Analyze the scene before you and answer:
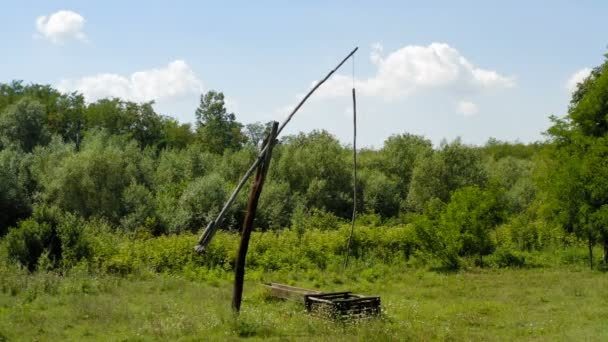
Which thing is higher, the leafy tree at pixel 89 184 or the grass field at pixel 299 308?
the leafy tree at pixel 89 184

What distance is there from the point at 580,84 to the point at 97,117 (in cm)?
5082

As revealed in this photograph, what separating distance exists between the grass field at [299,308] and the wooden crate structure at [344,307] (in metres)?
0.36

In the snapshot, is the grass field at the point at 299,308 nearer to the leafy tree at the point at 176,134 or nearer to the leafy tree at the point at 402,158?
the leafy tree at the point at 402,158

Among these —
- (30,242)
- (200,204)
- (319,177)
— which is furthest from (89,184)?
(30,242)

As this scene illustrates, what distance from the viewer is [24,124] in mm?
51031

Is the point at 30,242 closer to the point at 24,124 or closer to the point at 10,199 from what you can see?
the point at 10,199

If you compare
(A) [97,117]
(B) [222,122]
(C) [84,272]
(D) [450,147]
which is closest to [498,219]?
(C) [84,272]

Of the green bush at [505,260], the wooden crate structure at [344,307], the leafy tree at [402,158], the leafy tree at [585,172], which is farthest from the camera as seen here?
the leafy tree at [402,158]

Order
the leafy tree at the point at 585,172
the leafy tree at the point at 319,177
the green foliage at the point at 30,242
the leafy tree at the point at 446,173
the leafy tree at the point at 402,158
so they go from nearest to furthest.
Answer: the green foliage at the point at 30,242 → the leafy tree at the point at 585,172 → the leafy tree at the point at 446,173 → the leafy tree at the point at 319,177 → the leafy tree at the point at 402,158

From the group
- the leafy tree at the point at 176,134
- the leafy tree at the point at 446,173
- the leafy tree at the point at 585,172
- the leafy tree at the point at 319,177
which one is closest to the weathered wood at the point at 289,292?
the leafy tree at the point at 585,172

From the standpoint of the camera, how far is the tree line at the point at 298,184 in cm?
2284

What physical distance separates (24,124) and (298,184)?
25.6 metres

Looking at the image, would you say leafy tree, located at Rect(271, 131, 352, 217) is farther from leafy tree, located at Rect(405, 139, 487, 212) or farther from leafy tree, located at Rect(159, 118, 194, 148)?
leafy tree, located at Rect(159, 118, 194, 148)

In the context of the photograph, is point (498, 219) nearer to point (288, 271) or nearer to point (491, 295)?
point (491, 295)
